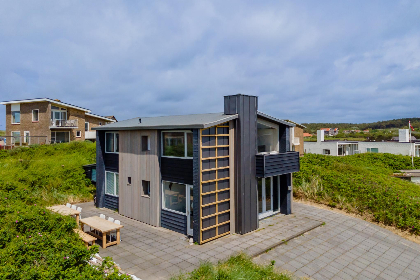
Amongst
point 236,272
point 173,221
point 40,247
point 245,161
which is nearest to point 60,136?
point 173,221

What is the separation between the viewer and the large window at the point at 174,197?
35.5 ft

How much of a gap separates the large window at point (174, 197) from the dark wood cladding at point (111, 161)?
3.85 metres

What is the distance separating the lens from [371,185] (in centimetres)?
1421

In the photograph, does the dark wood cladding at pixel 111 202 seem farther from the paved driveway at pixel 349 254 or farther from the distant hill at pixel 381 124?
the distant hill at pixel 381 124

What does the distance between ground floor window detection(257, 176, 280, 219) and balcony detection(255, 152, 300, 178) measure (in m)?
0.99

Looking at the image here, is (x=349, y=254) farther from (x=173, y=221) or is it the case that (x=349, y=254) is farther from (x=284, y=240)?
(x=173, y=221)

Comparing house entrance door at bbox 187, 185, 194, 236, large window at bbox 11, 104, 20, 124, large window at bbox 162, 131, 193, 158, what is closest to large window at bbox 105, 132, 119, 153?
large window at bbox 162, 131, 193, 158

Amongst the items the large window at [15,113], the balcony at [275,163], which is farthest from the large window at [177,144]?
the large window at [15,113]

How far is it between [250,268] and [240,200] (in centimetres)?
373

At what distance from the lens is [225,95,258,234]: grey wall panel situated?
10727 millimetres

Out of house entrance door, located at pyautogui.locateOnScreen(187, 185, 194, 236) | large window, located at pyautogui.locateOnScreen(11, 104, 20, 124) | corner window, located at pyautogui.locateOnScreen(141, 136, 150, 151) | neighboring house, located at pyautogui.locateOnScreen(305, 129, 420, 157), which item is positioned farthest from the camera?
neighboring house, located at pyautogui.locateOnScreen(305, 129, 420, 157)

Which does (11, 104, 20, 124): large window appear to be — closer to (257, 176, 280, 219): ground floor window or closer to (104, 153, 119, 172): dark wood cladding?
(104, 153, 119, 172): dark wood cladding

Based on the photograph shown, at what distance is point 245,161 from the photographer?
10.9 m

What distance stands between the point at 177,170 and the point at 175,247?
9.56 ft
